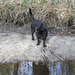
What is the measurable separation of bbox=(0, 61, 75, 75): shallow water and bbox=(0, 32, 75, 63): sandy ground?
26cm

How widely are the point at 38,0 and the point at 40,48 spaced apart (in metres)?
2.73

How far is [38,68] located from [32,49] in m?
1.03

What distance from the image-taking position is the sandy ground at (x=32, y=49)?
3.74 m

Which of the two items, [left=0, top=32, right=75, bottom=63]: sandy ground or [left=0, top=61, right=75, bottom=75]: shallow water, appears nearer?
[left=0, top=61, right=75, bottom=75]: shallow water

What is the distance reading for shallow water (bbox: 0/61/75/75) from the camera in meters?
2.96

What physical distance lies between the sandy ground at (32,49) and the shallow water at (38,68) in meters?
0.26

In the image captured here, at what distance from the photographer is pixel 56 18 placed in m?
5.94

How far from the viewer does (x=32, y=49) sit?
4145 mm

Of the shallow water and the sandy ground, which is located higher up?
the sandy ground

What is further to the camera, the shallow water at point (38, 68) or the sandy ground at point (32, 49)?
the sandy ground at point (32, 49)

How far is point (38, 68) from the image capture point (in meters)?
3.18

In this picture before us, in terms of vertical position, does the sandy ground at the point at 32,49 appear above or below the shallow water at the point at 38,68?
above

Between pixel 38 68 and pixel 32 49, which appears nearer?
pixel 38 68

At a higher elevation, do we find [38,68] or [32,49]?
[32,49]
